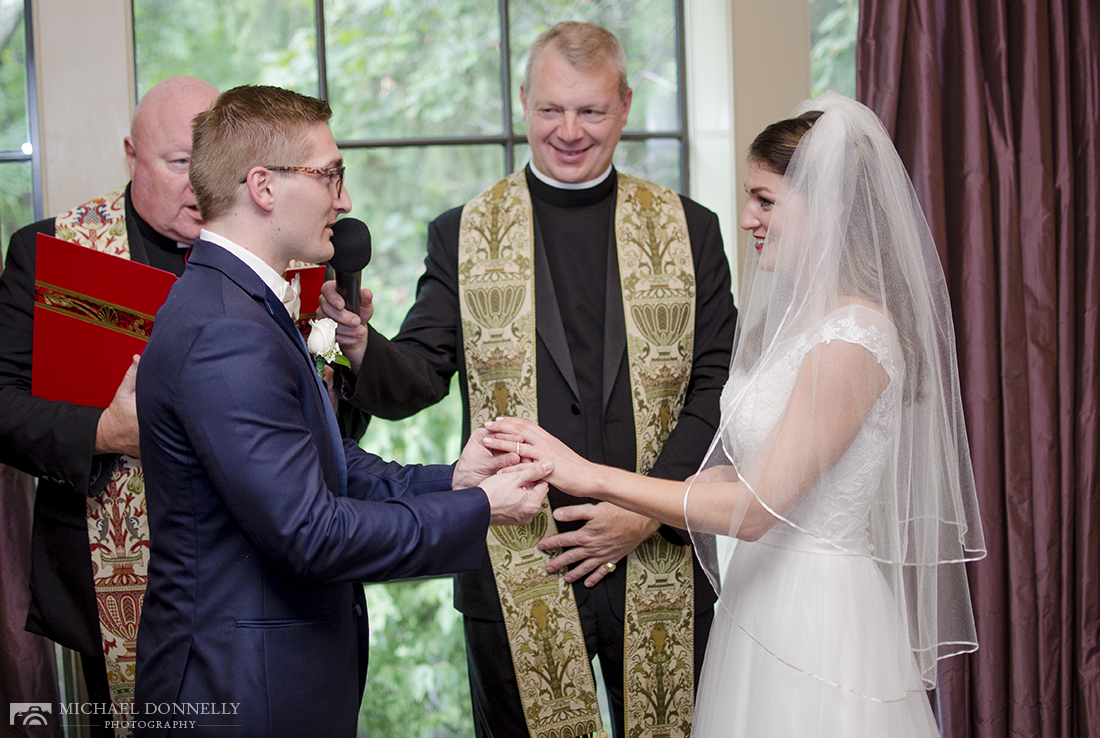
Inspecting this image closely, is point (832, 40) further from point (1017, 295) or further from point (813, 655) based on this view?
point (813, 655)

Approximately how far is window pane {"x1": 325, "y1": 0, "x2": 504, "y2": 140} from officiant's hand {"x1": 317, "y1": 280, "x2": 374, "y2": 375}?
40.5 inches

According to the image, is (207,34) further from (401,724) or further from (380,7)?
(401,724)

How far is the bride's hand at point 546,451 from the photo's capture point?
185 cm

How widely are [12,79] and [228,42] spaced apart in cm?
61

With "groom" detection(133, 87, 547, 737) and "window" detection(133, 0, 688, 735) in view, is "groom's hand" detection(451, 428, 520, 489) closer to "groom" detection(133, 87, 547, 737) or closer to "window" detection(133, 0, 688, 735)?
"groom" detection(133, 87, 547, 737)

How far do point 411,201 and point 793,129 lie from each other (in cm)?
145

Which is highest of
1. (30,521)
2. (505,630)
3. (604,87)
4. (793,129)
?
(604,87)

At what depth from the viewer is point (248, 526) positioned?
4.55 feet

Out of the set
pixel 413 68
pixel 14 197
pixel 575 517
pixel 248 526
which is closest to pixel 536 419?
pixel 575 517

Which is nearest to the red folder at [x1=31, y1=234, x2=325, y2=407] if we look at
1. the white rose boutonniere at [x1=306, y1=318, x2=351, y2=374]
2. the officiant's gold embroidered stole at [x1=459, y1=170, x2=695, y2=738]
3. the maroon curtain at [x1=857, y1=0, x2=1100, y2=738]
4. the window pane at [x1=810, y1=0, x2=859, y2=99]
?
the white rose boutonniere at [x1=306, y1=318, x2=351, y2=374]

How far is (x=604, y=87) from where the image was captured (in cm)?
228

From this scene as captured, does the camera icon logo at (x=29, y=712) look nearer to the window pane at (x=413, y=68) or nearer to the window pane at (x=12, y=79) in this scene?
the window pane at (x=12, y=79)

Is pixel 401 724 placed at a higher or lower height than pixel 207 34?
lower

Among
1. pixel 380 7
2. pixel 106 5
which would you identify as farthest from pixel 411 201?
pixel 106 5
